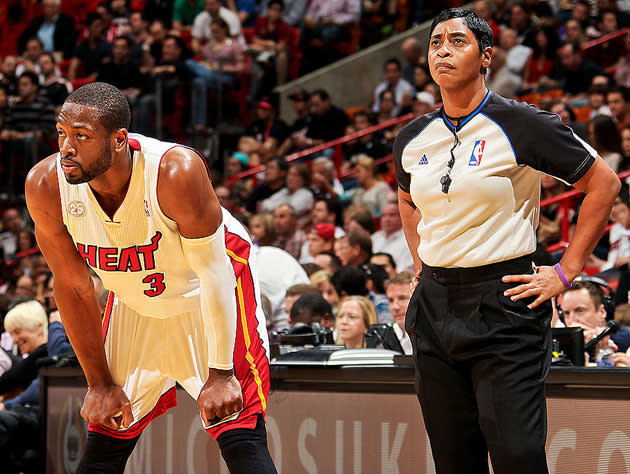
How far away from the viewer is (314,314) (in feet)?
22.1

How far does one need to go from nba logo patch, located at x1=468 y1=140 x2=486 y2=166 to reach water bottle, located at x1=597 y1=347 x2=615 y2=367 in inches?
88.1

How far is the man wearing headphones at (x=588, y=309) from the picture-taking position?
18.9 feet

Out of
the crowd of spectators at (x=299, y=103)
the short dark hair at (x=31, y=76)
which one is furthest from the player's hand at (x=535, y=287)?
the short dark hair at (x=31, y=76)

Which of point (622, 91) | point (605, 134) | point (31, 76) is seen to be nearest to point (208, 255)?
point (605, 134)

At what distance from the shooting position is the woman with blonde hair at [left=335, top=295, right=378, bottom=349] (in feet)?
21.0

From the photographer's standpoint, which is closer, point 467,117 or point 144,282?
point 467,117

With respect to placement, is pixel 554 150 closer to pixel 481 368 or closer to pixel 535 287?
pixel 535 287

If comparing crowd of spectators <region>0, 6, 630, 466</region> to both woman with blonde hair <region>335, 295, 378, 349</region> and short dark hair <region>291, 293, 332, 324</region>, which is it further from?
woman with blonde hair <region>335, 295, 378, 349</region>

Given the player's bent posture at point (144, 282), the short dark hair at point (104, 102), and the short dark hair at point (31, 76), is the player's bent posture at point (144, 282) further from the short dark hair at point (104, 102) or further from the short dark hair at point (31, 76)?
the short dark hair at point (31, 76)

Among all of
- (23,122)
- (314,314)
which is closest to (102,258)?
(314,314)

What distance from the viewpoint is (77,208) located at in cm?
349

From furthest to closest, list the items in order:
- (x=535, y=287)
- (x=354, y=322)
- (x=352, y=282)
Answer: (x=352, y=282) → (x=354, y=322) → (x=535, y=287)

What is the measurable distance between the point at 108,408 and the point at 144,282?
472 mm

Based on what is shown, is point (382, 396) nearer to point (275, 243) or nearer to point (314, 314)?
point (314, 314)
